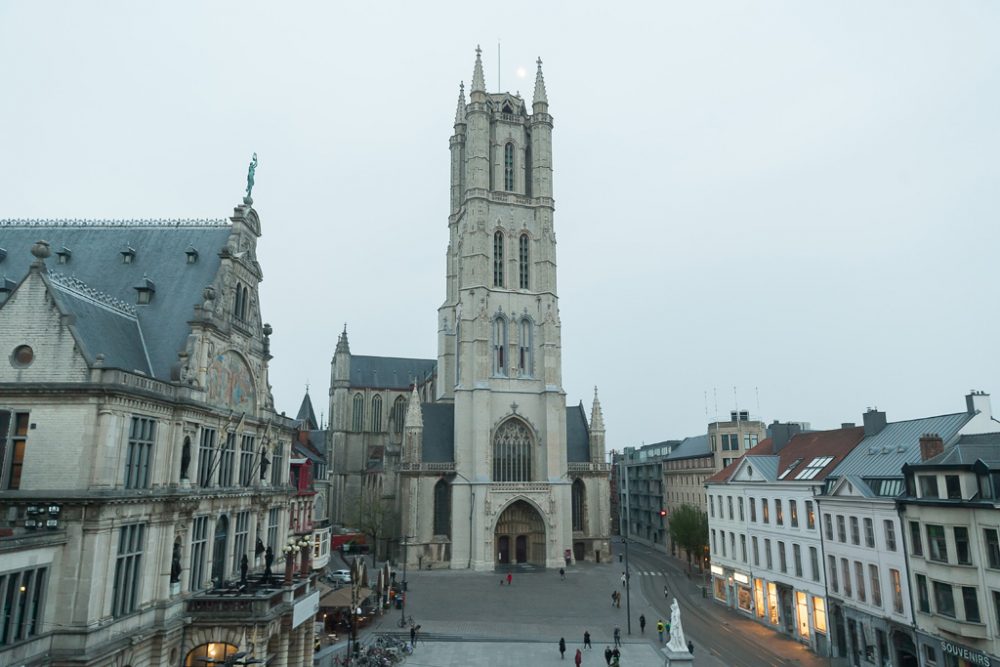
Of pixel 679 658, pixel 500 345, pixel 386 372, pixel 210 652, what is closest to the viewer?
pixel 210 652

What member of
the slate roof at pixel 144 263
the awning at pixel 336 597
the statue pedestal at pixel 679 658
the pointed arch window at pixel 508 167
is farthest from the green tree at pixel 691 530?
the slate roof at pixel 144 263

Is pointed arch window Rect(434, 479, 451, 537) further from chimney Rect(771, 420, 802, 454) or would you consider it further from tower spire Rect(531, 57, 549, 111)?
tower spire Rect(531, 57, 549, 111)

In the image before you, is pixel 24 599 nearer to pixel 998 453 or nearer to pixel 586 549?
pixel 998 453

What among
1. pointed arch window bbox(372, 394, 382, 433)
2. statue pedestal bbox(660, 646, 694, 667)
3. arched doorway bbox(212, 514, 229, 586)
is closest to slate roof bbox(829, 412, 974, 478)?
statue pedestal bbox(660, 646, 694, 667)

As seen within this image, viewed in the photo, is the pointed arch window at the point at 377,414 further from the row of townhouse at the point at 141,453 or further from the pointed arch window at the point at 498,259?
the row of townhouse at the point at 141,453

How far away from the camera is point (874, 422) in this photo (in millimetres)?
41312

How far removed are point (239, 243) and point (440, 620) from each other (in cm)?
2875

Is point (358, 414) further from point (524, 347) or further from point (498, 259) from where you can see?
point (498, 259)

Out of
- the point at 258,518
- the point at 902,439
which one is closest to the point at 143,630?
the point at 258,518

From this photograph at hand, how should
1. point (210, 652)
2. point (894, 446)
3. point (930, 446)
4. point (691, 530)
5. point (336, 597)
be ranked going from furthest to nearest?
point (691, 530) → point (336, 597) → point (894, 446) → point (930, 446) → point (210, 652)

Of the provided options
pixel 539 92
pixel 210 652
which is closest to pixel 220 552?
pixel 210 652

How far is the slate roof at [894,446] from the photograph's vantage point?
3456 cm

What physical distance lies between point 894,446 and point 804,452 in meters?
9.19

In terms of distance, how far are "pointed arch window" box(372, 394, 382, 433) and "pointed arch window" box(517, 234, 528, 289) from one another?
128ft
